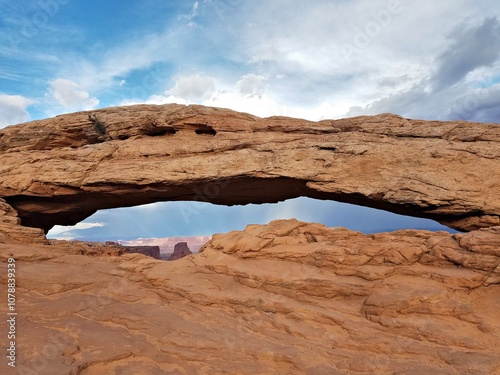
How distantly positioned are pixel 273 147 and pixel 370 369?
12099 millimetres

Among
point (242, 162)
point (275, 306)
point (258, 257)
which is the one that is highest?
point (242, 162)

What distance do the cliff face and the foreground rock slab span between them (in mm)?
44

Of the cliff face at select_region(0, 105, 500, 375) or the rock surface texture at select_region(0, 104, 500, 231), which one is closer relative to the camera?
the cliff face at select_region(0, 105, 500, 375)

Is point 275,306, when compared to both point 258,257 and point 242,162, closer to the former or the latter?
point 258,257

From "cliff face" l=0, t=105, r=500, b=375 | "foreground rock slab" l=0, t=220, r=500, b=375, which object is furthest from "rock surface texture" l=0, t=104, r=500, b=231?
"foreground rock slab" l=0, t=220, r=500, b=375

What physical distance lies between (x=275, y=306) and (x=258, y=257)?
2916 millimetres

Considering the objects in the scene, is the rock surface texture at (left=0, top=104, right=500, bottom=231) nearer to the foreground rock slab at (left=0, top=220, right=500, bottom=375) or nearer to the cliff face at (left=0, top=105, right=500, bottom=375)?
the cliff face at (left=0, top=105, right=500, bottom=375)

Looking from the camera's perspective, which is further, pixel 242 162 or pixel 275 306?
pixel 242 162

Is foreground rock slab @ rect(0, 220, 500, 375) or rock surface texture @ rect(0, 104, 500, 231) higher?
rock surface texture @ rect(0, 104, 500, 231)

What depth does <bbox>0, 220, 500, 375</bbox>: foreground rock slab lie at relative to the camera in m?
7.55

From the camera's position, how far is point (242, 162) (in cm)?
1756

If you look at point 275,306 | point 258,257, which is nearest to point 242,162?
point 258,257

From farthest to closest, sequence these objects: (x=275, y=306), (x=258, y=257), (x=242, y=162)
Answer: (x=242, y=162)
(x=258, y=257)
(x=275, y=306)

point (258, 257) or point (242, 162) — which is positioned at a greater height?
point (242, 162)
